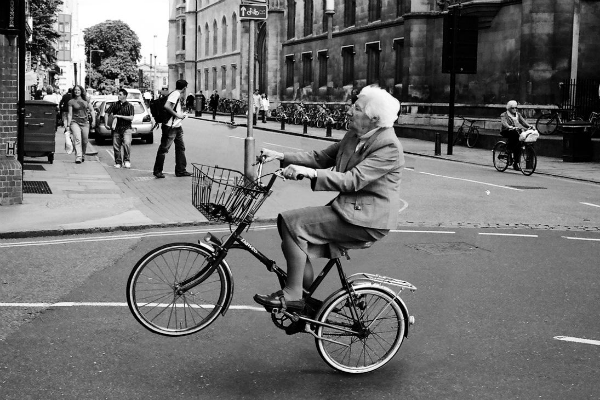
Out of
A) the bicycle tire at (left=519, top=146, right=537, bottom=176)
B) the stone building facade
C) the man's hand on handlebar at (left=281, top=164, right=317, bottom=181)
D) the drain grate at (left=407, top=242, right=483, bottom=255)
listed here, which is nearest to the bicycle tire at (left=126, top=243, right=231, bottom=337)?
the man's hand on handlebar at (left=281, top=164, right=317, bottom=181)

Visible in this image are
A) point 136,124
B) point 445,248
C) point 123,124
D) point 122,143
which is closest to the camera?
point 445,248

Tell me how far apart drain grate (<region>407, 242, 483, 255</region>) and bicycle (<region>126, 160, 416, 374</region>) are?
4.30 m

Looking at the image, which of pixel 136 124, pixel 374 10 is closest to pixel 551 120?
pixel 136 124

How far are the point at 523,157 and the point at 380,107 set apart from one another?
16.6 meters

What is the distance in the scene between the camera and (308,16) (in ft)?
175

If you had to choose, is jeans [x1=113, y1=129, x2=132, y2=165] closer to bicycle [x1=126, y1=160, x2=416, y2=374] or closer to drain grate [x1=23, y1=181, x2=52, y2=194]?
drain grate [x1=23, y1=181, x2=52, y2=194]

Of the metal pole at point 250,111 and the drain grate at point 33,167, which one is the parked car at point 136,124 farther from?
the metal pole at point 250,111

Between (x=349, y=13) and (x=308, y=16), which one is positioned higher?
(x=308, y=16)

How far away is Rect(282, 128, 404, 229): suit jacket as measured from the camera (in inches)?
195

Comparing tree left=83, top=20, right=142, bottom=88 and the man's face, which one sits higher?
tree left=83, top=20, right=142, bottom=88

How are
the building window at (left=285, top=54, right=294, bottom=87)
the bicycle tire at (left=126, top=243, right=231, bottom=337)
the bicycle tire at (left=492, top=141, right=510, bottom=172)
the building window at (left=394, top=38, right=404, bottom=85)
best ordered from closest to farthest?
1. the bicycle tire at (left=126, top=243, right=231, bottom=337)
2. the bicycle tire at (left=492, top=141, right=510, bottom=172)
3. the building window at (left=394, top=38, right=404, bottom=85)
4. the building window at (left=285, top=54, right=294, bottom=87)

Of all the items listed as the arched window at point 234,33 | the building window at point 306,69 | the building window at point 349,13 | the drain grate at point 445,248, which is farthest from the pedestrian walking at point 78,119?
the arched window at point 234,33

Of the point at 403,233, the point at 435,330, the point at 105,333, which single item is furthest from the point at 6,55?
the point at 435,330

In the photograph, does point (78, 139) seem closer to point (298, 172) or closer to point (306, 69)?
point (298, 172)
